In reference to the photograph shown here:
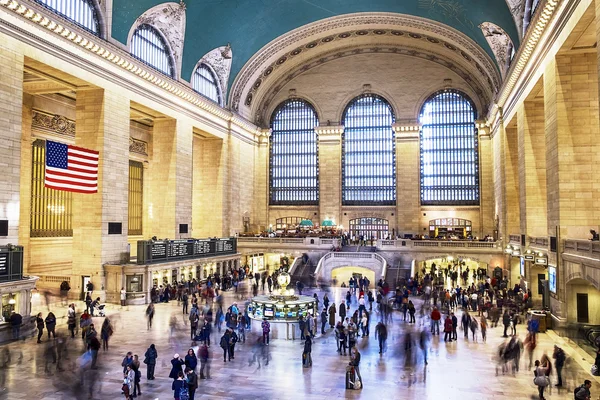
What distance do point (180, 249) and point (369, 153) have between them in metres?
21.3

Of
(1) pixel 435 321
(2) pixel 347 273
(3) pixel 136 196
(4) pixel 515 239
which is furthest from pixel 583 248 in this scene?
(3) pixel 136 196

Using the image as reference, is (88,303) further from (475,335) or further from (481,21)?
(481,21)

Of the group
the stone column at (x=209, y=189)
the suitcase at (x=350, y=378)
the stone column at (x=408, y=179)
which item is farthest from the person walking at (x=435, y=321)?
the stone column at (x=408, y=179)

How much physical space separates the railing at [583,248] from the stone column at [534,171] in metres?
7.03

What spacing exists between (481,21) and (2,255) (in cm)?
2676

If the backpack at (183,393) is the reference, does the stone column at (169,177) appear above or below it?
above

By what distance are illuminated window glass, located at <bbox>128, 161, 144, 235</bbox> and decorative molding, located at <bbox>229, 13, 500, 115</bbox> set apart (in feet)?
28.4

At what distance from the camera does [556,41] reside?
17.4 metres

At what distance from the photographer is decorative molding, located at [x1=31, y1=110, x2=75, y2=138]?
82.7 ft

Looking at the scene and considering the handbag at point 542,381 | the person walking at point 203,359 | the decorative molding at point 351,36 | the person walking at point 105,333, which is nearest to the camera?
the handbag at point 542,381

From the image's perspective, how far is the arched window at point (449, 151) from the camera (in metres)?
39.8

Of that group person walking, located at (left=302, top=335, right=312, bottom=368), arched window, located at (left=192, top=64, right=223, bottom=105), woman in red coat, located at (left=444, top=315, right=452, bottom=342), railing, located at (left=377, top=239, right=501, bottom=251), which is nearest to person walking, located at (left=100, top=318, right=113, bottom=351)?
person walking, located at (left=302, top=335, right=312, bottom=368)

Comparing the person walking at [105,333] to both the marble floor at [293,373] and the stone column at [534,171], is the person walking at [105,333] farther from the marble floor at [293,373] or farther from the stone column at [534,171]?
the stone column at [534,171]

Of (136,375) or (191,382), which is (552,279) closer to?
(191,382)
